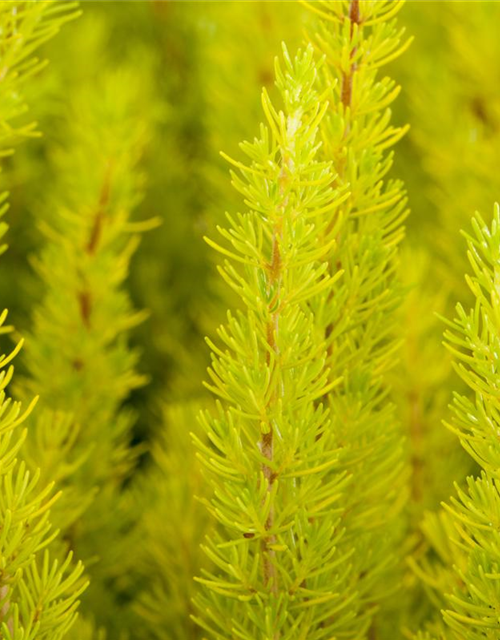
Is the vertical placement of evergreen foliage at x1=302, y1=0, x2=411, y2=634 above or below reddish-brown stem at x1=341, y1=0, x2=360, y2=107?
below

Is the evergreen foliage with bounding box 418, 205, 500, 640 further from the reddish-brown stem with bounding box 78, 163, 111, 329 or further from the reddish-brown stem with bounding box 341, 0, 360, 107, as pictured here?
the reddish-brown stem with bounding box 78, 163, 111, 329

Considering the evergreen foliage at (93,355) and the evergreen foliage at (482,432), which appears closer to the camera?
the evergreen foliage at (482,432)

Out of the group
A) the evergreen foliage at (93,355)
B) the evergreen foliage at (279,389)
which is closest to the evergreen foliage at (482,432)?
the evergreen foliage at (279,389)

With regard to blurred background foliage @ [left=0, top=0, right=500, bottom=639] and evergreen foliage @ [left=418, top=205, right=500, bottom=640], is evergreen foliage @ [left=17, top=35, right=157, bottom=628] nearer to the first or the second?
blurred background foliage @ [left=0, top=0, right=500, bottom=639]

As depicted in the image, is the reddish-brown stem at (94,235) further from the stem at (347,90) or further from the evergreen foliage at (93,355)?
the stem at (347,90)

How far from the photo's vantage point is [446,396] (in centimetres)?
35

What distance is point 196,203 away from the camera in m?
0.51

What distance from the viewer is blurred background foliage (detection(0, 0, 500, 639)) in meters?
0.31

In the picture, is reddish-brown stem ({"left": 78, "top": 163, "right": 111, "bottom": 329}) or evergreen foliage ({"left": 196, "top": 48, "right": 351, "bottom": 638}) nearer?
evergreen foliage ({"left": 196, "top": 48, "right": 351, "bottom": 638})

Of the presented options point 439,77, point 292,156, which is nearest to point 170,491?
point 292,156

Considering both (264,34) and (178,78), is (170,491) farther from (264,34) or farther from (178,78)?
(178,78)

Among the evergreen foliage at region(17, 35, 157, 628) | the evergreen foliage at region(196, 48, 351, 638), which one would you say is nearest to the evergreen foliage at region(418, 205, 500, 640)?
the evergreen foliage at region(196, 48, 351, 638)

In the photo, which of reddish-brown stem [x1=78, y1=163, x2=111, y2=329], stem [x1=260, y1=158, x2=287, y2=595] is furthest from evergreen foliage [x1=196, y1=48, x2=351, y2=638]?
reddish-brown stem [x1=78, y1=163, x2=111, y2=329]

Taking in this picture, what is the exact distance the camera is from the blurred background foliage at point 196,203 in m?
0.31
